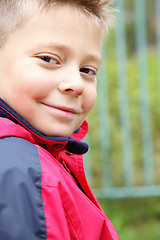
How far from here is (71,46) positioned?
1.37 meters

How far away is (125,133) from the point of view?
4.02 meters

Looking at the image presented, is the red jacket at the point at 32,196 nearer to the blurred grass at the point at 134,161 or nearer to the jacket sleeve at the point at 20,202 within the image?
the jacket sleeve at the point at 20,202

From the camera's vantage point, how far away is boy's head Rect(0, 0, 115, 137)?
1.34 m

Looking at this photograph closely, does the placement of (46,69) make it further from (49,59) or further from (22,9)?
(22,9)

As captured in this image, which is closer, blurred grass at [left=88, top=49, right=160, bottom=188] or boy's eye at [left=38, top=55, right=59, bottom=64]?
boy's eye at [left=38, top=55, right=59, bottom=64]

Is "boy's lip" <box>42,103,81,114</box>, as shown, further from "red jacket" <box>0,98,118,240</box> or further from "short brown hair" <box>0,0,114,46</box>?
"short brown hair" <box>0,0,114,46</box>

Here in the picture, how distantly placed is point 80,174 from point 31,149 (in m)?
0.49

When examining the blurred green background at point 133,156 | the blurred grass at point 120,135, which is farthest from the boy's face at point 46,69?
the blurred grass at point 120,135

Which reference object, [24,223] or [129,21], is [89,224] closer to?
[24,223]

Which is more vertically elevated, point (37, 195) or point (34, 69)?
point (34, 69)

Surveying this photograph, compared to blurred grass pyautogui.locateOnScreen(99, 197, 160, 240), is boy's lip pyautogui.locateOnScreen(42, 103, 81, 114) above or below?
above

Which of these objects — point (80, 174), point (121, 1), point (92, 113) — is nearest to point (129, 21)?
point (121, 1)

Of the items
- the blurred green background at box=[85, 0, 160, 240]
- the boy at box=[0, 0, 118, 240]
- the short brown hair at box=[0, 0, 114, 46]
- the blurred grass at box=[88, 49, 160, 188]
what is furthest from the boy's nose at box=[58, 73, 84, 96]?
the blurred grass at box=[88, 49, 160, 188]

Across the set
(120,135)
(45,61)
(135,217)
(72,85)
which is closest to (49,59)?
(45,61)
